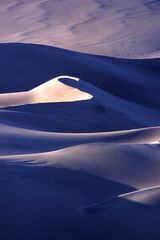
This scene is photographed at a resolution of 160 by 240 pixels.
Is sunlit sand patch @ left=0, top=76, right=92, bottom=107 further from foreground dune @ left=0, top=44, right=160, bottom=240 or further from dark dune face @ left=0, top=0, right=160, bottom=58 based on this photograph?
dark dune face @ left=0, top=0, right=160, bottom=58

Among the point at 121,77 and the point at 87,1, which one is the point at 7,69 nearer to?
the point at 121,77

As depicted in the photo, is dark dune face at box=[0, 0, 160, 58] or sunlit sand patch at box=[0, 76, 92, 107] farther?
dark dune face at box=[0, 0, 160, 58]

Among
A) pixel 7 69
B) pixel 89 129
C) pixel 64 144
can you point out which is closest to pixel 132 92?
pixel 7 69

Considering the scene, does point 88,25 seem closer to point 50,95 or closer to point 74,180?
point 50,95

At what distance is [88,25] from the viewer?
10781mm

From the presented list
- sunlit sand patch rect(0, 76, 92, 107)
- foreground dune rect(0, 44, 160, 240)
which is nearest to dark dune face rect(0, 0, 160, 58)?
sunlit sand patch rect(0, 76, 92, 107)

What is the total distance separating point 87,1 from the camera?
13.1 m

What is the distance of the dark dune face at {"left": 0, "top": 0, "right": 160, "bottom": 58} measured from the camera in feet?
29.4

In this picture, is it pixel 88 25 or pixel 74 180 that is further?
pixel 88 25

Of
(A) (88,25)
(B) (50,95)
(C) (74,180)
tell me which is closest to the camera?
(C) (74,180)

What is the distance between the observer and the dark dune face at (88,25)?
8.95 metres

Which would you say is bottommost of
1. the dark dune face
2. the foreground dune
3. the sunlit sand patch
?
the dark dune face

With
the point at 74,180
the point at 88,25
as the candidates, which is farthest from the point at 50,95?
the point at 88,25

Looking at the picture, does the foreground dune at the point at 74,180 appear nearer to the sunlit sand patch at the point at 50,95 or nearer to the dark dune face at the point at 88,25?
the sunlit sand patch at the point at 50,95
